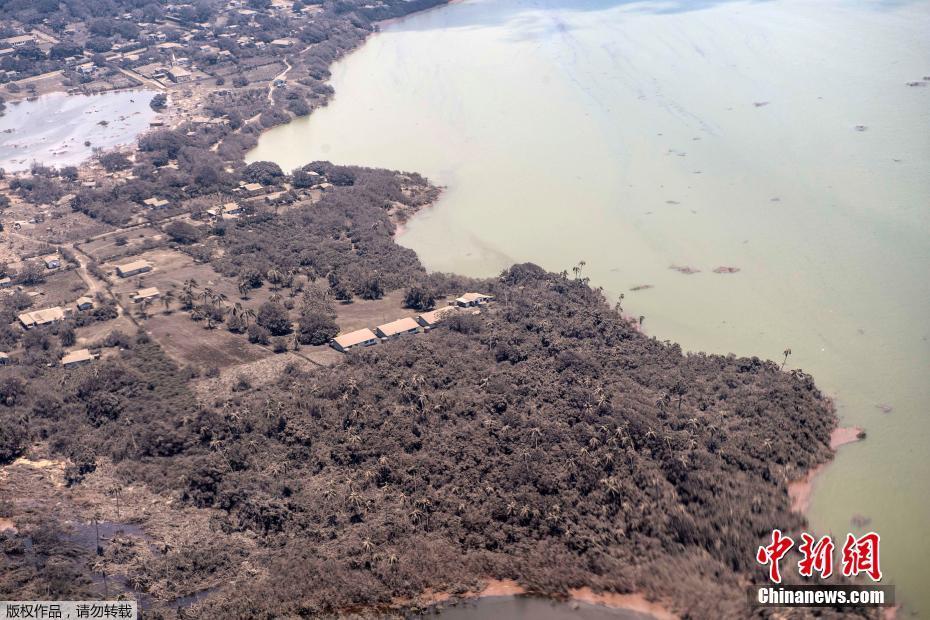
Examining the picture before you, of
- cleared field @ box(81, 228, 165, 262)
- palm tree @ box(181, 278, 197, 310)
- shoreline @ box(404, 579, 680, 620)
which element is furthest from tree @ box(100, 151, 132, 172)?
shoreline @ box(404, 579, 680, 620)

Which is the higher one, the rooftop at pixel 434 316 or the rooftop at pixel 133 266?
the rooftop at pixel 133 266

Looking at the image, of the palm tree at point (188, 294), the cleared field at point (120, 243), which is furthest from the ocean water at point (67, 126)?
the palm tree at point (188, 294)

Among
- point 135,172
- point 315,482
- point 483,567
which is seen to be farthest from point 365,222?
point 483,567

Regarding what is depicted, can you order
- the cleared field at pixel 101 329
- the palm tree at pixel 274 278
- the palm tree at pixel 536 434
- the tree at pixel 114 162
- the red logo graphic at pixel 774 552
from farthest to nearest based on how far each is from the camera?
the tree at pixel 114 162, the palm tree at pixel 274 278, the cleared field at pixel 101 329, the palm tree at pixel 536 434, the red logo graphic at pixel 774 552

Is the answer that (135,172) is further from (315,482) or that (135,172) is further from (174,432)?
(315,482)

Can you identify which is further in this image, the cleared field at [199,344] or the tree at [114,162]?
the tree at [114,162]

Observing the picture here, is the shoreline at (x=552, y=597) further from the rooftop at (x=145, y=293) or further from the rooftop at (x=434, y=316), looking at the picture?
the rooftop at (x=145, y=293)
